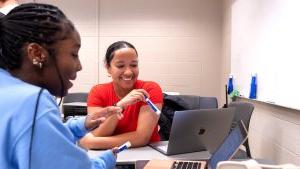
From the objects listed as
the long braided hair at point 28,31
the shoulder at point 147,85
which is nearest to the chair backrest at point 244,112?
the shoulder at point 147,85

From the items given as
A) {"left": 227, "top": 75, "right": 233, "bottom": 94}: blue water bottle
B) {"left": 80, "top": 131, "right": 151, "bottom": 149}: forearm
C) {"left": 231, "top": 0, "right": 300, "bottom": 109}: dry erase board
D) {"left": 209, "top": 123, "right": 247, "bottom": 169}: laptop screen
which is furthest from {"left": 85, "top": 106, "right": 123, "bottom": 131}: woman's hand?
{"left": 227, "top": 75, "right": 233, "bottom": 94}: blue water bottle

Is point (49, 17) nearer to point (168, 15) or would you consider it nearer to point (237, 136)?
point (237, 136)

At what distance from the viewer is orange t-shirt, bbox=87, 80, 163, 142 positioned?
1990 millimetres

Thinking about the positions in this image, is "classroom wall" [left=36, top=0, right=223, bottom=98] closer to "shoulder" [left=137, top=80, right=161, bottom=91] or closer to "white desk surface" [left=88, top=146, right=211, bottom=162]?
"shoulder" [left=137, top=80, right=161, bottom=91]

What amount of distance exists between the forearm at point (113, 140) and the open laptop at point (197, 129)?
0.12 m

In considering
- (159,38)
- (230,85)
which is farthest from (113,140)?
(159,38)

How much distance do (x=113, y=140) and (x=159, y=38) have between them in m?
3.14

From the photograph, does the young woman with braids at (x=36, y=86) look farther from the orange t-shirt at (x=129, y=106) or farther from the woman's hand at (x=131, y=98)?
the orange t-shirt at (x=129, y=106)

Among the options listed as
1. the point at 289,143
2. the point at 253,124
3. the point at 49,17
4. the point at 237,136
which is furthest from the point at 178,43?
the point at 49,17

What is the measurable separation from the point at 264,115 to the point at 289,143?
1.70ft

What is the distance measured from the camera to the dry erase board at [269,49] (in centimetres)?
222

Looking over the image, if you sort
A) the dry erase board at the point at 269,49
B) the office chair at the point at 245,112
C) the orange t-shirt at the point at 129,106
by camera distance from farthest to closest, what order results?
the office chair at the point at 245,112 < the dry erase board at the point at 269,49 < the orange t-shirt at the point at 129,106

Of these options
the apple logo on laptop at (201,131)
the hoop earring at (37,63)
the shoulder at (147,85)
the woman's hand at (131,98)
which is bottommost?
the apple logo on laptop at (201,131)

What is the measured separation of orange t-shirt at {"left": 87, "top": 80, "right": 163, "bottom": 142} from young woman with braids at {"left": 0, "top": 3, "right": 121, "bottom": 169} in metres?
1.00
